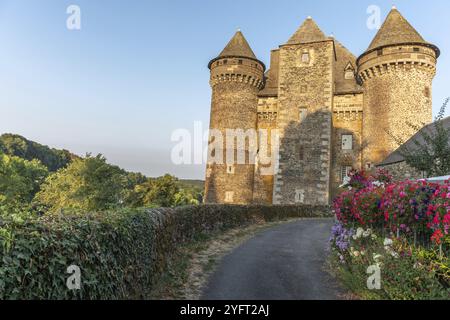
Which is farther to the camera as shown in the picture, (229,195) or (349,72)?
(349,72)

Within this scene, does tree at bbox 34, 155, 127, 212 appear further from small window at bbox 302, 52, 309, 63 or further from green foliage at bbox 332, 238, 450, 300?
green foliage at bbox 332, 238, 450, 300

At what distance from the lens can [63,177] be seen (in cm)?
3441

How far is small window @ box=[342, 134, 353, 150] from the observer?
1235 inches

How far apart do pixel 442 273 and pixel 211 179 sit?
89.3 feet

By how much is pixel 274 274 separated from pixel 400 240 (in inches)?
126

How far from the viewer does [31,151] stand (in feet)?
310

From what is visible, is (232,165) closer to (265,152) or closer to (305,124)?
(265,152)

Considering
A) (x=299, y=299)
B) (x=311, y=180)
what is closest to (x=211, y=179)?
(x=311, y=180)

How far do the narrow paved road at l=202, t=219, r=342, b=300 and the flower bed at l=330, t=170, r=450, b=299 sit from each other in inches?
29.6

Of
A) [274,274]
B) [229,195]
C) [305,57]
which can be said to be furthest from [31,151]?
[274,274]

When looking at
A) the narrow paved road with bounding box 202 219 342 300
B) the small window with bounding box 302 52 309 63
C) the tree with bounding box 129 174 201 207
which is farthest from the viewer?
the tree with bounding box 129 174 201 207

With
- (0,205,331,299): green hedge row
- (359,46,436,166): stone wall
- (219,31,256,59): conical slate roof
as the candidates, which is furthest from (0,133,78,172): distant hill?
(0,205,331,299): green hedge row

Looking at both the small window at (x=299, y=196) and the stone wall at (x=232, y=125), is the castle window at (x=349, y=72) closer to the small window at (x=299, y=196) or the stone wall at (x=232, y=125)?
the stone wall at (x=232, y=125)

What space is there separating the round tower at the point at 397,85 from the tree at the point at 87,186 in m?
25.1
